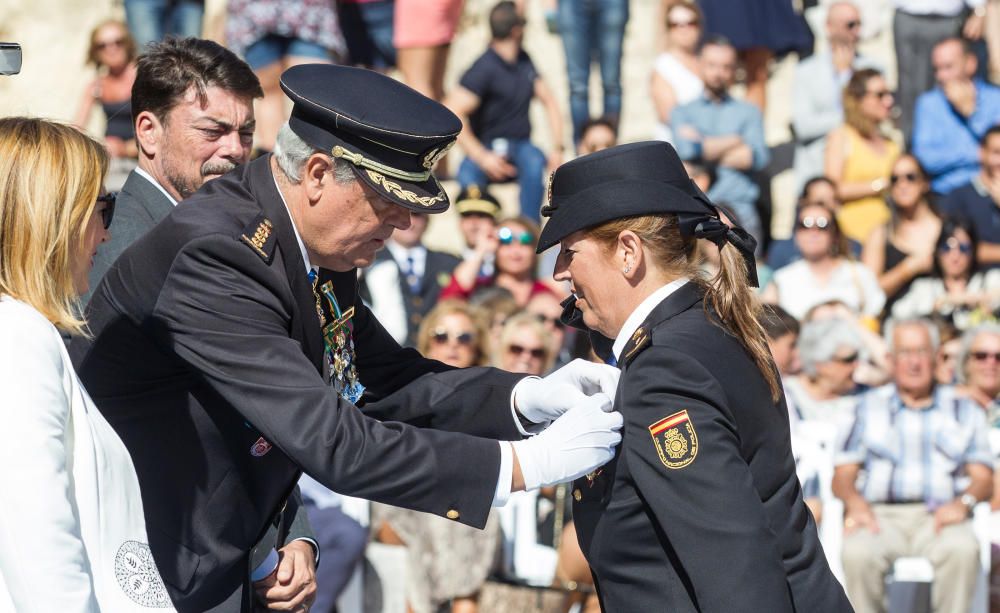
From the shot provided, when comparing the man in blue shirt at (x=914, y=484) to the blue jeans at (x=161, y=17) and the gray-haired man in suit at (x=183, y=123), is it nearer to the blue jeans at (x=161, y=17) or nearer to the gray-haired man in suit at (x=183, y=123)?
the gray-haired man in suit at (x=183, y=123)

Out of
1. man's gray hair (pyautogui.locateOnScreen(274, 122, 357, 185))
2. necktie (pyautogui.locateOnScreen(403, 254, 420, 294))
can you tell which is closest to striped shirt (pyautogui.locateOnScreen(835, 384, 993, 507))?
necktie (pyautogui.locateOnScreen(403, 254, 420, 294))

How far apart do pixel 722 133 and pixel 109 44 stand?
3586 mm

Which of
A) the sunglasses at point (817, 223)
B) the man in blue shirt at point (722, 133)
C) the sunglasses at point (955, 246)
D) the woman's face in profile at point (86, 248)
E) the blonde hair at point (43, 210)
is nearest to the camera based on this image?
the blonde hair at point (43, 210)

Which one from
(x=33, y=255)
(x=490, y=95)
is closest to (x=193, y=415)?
(x=33, y=255)

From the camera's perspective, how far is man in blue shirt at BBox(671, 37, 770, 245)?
Answer: 8.32 m

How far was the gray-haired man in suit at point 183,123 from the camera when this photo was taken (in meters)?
3.81

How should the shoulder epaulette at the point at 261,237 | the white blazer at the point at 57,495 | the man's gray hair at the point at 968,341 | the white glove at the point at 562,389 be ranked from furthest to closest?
the man's gray hair at the point at 968,341 → the white glove at the point at 562,389 → the shoulder epaulette at the point at 261,237 → the white blazer at the point at 57,495

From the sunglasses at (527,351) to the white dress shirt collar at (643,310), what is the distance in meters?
3.46

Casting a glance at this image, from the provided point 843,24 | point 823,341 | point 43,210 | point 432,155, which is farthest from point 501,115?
point 43,210

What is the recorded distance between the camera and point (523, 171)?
28.0 feet

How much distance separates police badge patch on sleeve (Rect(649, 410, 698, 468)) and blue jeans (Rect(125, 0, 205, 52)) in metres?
6.23

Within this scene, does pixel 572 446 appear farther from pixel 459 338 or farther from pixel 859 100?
pixel 859 100

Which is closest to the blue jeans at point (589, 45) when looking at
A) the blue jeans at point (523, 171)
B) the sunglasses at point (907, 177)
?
the blue jeans at point (523, 171)

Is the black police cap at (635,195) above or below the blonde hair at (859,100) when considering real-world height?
above
